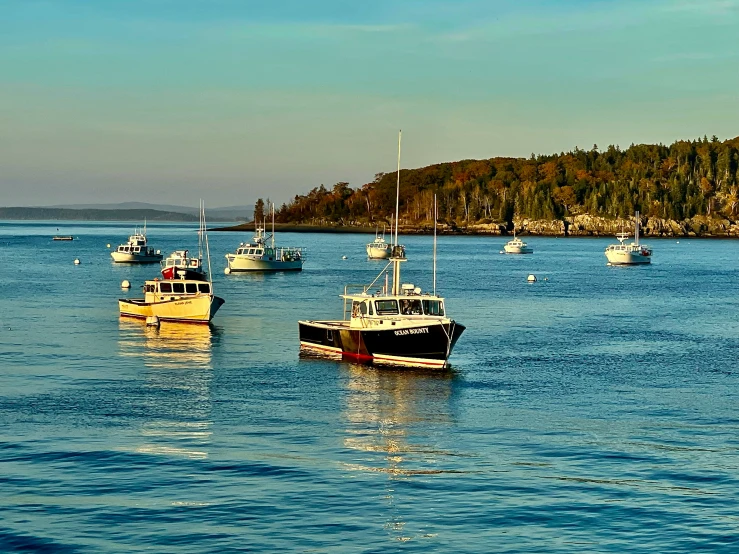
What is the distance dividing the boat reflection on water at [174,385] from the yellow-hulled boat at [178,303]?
686 mm

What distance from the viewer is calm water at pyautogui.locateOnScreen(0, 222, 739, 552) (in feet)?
83.3

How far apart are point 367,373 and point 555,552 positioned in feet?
83.1

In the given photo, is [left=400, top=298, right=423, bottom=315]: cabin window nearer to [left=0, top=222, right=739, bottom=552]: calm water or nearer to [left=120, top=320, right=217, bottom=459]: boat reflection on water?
[left=0, top=222, right=739, bottom=552]: calm water

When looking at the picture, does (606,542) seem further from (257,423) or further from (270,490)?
(257,423)

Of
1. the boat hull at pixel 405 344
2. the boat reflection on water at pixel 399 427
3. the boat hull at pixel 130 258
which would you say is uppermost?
the boat hull at pixel 130 258

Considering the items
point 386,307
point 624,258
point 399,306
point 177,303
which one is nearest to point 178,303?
point 177,303

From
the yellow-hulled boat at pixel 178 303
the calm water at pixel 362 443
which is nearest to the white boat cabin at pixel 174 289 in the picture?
the yellow-hulled boat at pixel 178 303

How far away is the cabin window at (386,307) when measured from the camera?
50.4m

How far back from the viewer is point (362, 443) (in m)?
34.4

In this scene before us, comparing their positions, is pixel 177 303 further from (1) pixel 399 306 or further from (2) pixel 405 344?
(2) pixel 405 344

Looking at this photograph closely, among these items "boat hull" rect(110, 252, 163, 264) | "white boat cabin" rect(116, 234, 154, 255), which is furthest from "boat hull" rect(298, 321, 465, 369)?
"white boat cabin" rect(116, 234, 154, 255)

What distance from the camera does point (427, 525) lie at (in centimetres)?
2586

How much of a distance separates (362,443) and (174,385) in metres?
14.1

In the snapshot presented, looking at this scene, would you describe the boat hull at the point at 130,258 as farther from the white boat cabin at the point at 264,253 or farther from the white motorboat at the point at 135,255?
the white boat cabin at the point at 264,253
